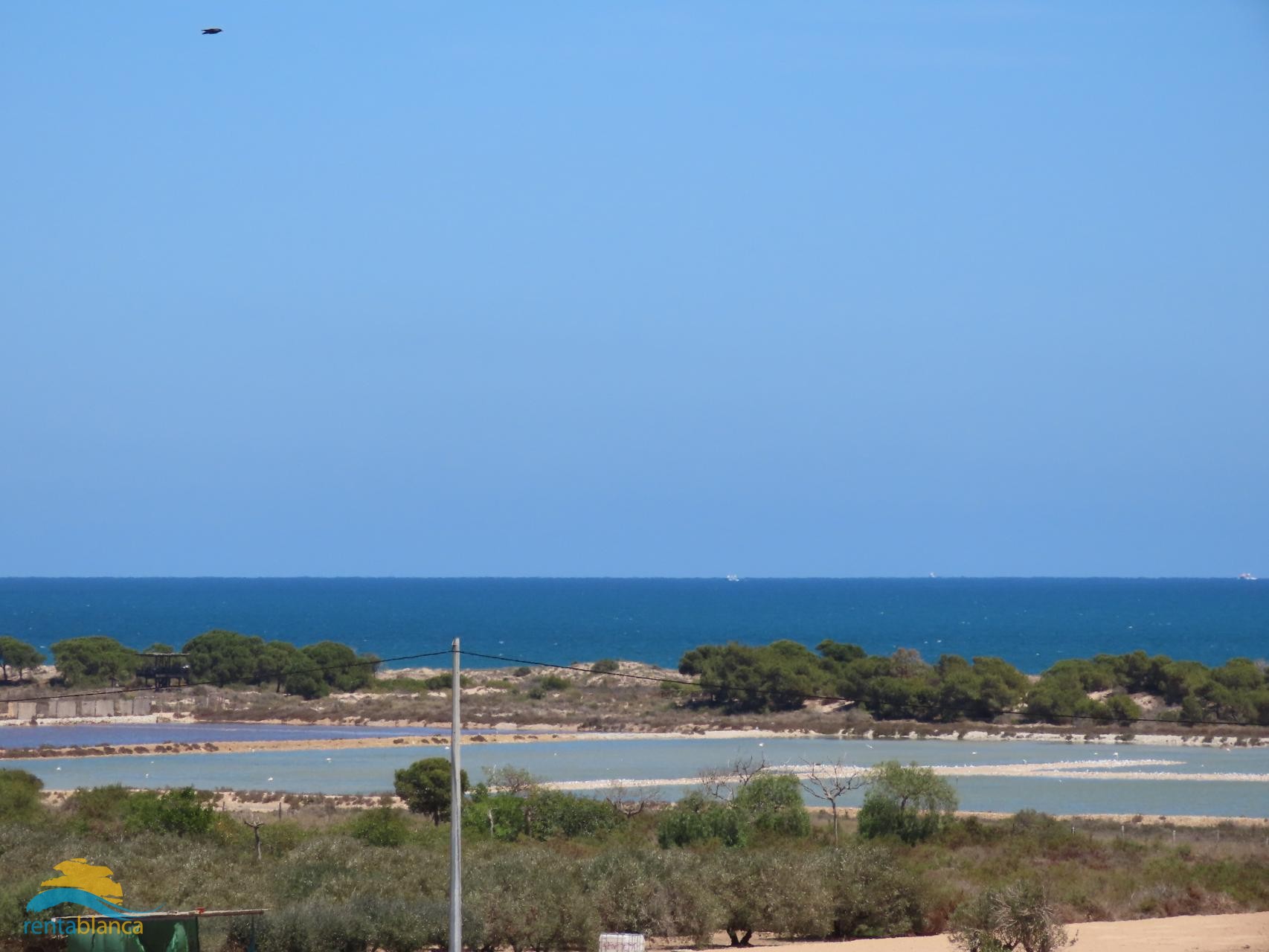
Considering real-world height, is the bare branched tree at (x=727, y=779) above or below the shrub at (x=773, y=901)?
below

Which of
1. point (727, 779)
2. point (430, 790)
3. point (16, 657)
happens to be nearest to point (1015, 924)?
point (430, 790)

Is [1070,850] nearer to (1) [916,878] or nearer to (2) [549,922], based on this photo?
(1) [916,878]

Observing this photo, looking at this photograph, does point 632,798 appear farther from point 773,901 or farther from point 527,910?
point 527,910

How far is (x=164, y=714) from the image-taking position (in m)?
80.4

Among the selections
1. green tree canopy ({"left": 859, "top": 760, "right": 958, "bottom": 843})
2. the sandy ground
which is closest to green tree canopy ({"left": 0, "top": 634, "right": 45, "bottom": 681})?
green tree canopy ({"left": 859, "top": 760, "right": 958, "bottom": 843})

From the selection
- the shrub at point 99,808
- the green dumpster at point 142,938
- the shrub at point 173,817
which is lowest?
the shrub at point 99,808

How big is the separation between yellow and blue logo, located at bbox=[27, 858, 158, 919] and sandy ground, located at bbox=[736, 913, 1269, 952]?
1001 cm

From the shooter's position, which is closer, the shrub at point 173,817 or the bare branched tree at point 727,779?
the shrub at point 173,817

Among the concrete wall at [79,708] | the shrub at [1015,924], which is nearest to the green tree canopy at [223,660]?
the concrete wall at [79,708]

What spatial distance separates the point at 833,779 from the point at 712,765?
24.0 feet

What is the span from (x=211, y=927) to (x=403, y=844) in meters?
8.95

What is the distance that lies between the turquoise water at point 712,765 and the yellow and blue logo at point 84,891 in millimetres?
23990

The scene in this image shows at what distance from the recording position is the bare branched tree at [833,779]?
44531 mm

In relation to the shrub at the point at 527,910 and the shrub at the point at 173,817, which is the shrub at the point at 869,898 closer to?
the shrub at the point at 527,910
